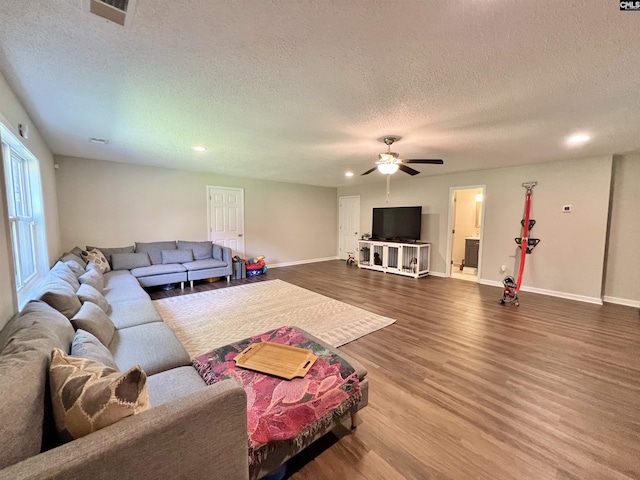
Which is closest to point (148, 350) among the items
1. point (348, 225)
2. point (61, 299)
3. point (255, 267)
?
point (61, 299)

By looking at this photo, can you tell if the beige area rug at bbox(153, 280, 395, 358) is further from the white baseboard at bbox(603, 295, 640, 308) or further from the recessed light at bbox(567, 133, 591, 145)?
the white baseboard at bbox(603, 295, 640, 308)

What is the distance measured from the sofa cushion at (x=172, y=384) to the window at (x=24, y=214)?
1704 millimetres

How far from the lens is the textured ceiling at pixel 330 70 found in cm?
134

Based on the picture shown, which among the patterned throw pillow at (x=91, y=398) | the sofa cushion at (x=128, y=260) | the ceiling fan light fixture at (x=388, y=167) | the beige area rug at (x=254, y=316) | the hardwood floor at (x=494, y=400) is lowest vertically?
the hardwood floor at (x=494, y=400)

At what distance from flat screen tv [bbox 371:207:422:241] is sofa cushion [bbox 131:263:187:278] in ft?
15.3

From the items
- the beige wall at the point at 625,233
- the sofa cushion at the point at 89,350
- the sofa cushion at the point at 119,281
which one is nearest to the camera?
the sofa cushion at the point at 89,350

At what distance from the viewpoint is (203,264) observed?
531cm

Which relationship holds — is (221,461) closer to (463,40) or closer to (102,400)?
(102,400)

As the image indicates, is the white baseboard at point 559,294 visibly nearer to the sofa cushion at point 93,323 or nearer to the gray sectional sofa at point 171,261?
the gray sectional sofa at point 171,261

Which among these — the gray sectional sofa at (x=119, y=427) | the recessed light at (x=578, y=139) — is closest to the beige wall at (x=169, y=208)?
the gray sectional sofa at (x=119, y=427)

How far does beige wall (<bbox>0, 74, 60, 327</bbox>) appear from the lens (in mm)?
1635

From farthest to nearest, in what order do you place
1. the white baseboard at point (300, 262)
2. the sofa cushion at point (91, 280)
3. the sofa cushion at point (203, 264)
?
1. the white baseboard at point (300, 262)
2. the sofa cushion at point (203, 264)
3. the sofa cushion at point (91, 280)

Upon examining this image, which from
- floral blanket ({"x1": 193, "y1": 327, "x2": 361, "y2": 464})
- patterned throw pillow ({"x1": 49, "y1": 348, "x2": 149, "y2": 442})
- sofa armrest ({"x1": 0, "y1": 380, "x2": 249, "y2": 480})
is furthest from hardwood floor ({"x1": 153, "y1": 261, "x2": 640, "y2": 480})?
patterned throw pillow ({"x1": 49, "y1": 348, "x2": 149, "y2": 442})

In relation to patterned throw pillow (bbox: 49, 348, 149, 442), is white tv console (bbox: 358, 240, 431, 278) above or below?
below
